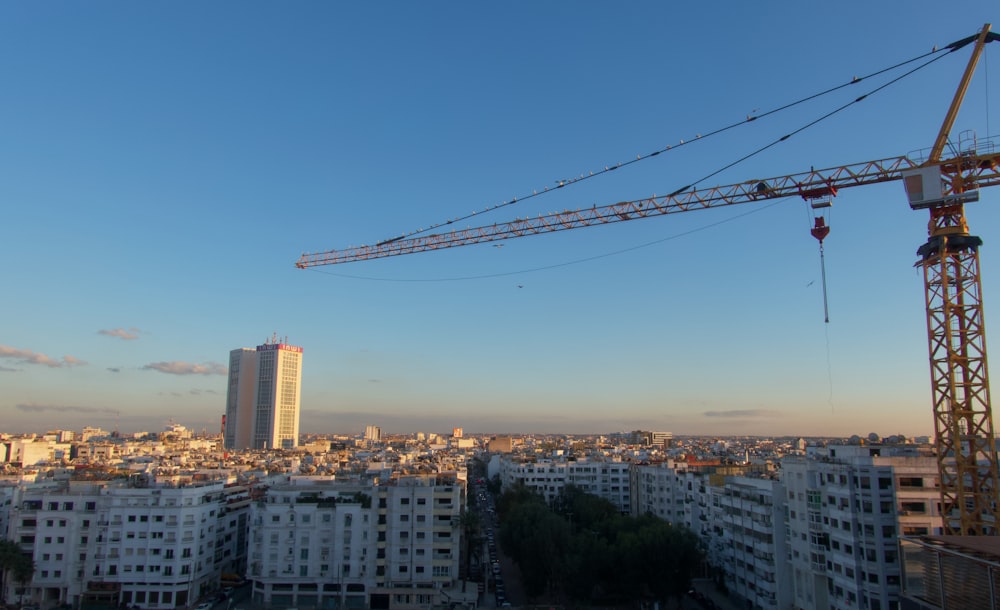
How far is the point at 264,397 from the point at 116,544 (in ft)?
360

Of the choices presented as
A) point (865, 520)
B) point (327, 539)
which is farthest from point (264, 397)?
point (865, 520)

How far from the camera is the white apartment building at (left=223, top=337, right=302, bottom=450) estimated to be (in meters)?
137

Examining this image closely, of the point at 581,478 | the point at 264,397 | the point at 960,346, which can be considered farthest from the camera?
the point at 264,397

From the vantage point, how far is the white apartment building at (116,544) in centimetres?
3250

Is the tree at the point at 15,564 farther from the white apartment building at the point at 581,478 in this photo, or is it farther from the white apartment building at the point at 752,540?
the white apartment building at the point at 581,478

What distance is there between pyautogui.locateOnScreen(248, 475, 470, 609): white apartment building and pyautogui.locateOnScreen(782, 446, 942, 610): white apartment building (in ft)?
52.2

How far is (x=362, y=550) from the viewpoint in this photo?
3244 cm

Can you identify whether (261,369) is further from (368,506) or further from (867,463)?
(867,463)

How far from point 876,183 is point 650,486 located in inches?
1296

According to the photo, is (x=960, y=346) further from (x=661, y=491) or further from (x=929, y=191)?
(x=661, y=491)

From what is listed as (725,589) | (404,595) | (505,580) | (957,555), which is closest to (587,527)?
(505,580)

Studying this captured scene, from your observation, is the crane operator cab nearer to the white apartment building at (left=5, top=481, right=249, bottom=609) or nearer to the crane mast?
the crane mast

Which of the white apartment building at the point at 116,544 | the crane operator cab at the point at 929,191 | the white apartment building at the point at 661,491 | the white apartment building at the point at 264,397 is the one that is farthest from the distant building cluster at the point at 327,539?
the white apartment building at the point at 264,397

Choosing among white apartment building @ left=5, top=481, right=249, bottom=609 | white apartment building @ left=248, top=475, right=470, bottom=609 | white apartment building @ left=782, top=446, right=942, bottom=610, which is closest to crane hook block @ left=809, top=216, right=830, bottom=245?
white apartment building @ left=782, top=446, right=942, bottom=610
